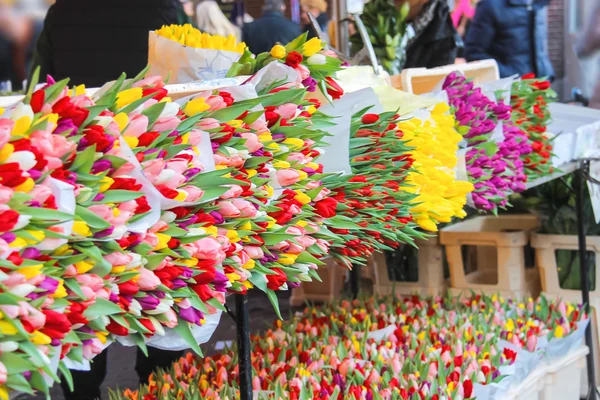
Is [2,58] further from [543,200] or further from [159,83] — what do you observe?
[159,83]

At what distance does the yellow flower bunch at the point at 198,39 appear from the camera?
1.45m

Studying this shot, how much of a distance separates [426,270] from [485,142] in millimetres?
1174

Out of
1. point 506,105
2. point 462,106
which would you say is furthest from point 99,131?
point 506,105

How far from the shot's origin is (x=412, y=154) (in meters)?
1.76

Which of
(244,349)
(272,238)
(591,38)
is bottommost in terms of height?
(244,349)

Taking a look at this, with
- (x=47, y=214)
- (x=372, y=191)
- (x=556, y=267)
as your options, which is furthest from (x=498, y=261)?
(x=47, y=214)

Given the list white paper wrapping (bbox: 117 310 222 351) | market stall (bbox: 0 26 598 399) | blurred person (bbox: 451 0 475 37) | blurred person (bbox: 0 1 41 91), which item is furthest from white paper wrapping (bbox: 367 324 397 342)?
blurred person (bbox: 451 0 475 37)

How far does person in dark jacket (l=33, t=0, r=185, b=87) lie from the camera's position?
99.9 inches

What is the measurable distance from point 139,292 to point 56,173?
19 centimetres

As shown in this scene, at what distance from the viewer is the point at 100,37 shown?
254cm

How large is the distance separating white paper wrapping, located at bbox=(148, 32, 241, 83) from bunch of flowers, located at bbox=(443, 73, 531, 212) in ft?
2.79

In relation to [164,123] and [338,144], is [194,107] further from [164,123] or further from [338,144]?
[338,144]

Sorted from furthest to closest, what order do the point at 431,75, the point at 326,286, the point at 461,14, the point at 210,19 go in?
1. the point at 461,14
2. the point at 210,19
3. the point at 326,286
4. the point at 431,75

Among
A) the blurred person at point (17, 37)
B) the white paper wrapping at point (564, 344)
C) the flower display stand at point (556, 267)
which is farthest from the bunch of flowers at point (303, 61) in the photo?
the blurred person at point (17, 37)
